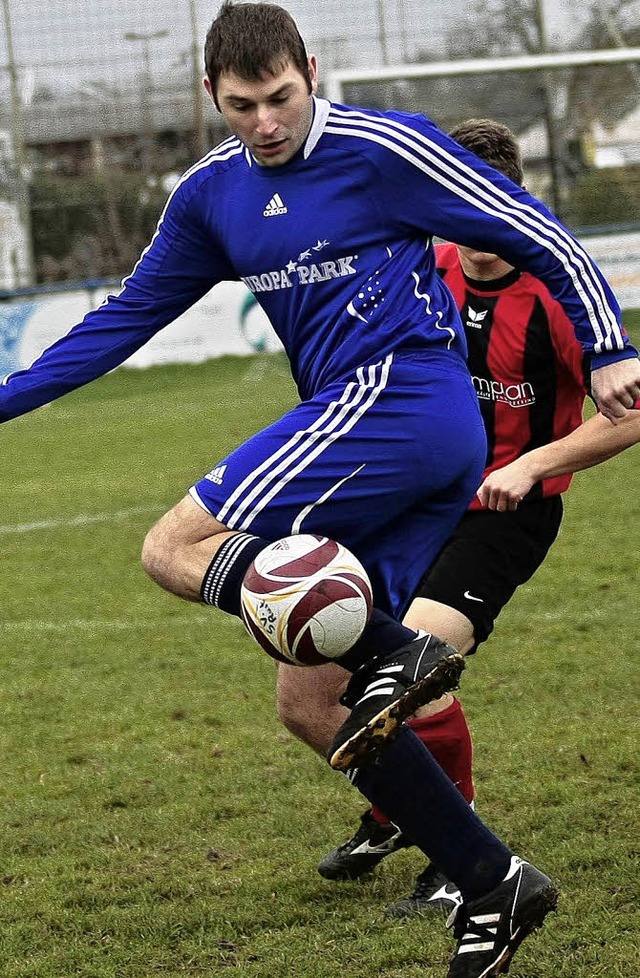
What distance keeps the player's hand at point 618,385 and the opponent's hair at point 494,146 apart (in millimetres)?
1078

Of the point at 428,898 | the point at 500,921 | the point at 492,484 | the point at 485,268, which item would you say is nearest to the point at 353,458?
the point at 492,484

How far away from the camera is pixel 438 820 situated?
10.3ft

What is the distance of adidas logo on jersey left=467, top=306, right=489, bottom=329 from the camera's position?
4551mm

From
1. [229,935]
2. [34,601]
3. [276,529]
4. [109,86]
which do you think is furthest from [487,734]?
[109,86]

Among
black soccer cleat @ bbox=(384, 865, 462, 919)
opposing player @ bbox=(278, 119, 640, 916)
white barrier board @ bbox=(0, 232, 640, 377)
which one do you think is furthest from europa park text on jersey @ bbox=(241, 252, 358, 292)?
white barrier board @ bbox=(0, 232, 640, 377)

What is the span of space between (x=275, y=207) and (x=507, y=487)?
117cm

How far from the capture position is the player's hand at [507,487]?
13.4ft

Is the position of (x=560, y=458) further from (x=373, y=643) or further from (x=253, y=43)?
(x=253, y=43)

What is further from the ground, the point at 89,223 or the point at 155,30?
the point at 155,30

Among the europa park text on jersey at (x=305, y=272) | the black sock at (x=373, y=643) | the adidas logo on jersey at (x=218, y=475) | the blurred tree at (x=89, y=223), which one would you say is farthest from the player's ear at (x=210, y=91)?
the blurred tree at (x=89, y=223)

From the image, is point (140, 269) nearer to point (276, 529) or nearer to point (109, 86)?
point (276, 529)

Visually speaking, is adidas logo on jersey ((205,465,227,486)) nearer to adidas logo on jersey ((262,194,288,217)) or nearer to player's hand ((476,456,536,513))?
adidas logo on jersey ((262,194,288,217))

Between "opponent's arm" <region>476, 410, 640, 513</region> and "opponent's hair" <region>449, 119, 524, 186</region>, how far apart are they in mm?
768

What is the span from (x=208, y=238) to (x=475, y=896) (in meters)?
1.73
